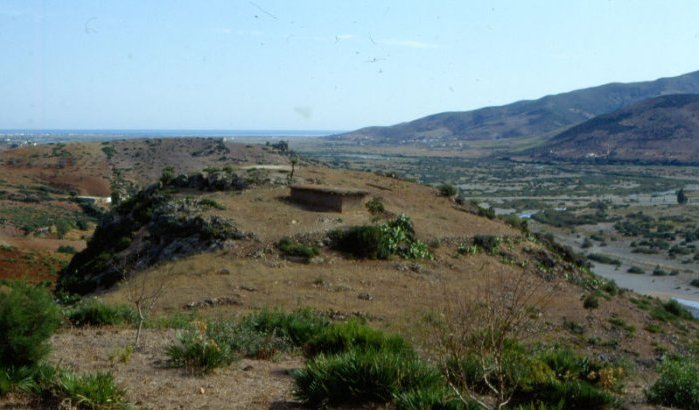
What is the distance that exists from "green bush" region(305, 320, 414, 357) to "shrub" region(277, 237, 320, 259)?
10789 mm

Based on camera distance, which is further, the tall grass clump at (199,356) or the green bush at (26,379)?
the tall grass clump at (199,356)

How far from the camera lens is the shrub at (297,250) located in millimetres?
19922

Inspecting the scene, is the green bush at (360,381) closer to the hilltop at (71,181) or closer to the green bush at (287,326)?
the green bush at (287,326)

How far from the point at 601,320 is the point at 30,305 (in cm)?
1553

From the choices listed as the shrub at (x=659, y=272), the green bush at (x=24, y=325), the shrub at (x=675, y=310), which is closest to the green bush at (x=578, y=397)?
the green bush at (x=24, y=325)

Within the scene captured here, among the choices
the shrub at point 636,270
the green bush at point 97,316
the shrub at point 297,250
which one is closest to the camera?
the green bush at point 97,316

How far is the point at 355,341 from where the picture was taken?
27.8 ft

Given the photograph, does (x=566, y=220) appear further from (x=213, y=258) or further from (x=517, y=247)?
(x=213, y=258)

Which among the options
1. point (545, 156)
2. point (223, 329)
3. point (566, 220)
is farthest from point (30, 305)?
point (545, 156)

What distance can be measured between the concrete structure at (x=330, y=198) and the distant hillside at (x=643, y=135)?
8529cm

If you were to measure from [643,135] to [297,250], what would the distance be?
101 metres

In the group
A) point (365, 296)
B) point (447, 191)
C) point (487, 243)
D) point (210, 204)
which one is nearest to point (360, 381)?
point (365, 296)

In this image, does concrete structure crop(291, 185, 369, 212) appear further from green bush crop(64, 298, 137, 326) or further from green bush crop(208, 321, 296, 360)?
green bush crop(208, 321, 296, 360)

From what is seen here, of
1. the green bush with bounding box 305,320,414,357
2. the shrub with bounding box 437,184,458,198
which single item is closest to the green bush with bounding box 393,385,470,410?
the green bush with bounding box 305,320,414,357
